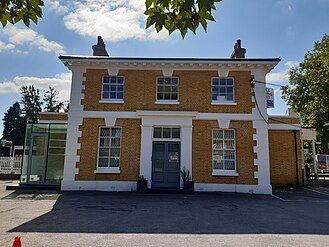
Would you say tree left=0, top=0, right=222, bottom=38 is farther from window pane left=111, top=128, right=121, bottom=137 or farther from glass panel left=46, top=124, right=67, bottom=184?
glass panel left=46, top=124, right=67, bottom=184

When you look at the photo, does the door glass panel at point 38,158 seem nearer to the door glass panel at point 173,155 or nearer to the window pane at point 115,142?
the window pane at point 115,142

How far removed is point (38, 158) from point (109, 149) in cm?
447

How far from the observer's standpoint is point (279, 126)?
1947 cm

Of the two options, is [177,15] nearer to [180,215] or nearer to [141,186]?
Result: [180,215]

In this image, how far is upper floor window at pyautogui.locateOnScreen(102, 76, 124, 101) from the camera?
1728cm

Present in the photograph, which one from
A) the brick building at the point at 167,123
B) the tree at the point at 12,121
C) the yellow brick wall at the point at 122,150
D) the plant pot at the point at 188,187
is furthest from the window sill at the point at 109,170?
the tree at the point at 12,121

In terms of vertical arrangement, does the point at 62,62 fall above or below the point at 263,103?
above

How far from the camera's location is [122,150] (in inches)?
648

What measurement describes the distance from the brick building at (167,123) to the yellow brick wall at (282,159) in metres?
2.76

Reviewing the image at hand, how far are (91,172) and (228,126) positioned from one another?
7566 millimetres

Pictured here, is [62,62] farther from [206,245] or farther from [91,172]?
[206,245]

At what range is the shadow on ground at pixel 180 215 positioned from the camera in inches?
321

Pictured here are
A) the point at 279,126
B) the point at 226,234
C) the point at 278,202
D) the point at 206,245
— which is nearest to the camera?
the point at 206,245

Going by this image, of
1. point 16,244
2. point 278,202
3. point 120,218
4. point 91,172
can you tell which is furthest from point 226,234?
point 91,172
